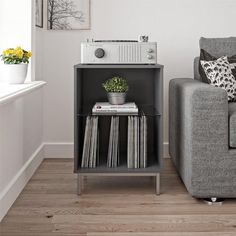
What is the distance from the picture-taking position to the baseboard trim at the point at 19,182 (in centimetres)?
218

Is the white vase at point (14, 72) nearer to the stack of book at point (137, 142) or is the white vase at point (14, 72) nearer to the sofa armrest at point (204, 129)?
the stack of book at point (137, 142)

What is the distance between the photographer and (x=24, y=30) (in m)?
2.80

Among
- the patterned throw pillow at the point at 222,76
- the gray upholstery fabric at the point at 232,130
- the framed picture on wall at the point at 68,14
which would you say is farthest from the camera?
the framed picture on wall at the point at 68,14

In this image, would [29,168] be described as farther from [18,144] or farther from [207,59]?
[207,59]

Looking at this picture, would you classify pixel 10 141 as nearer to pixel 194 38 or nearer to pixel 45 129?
pixel 45 129

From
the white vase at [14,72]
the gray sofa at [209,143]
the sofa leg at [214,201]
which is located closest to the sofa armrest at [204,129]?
the gray sofa at [209,143]

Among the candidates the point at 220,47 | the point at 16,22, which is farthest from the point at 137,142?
the point at 16,22

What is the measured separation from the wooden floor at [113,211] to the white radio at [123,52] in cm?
76

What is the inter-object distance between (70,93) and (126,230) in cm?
165

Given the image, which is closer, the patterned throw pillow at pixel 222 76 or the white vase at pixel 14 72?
the white vase at pixel 14 72

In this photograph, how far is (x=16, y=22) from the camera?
2789mm

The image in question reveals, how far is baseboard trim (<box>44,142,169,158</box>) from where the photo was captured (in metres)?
3.49

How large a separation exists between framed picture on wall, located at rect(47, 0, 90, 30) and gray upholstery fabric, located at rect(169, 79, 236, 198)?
1.27 metres

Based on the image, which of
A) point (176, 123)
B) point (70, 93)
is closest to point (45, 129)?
point (70, 93)
